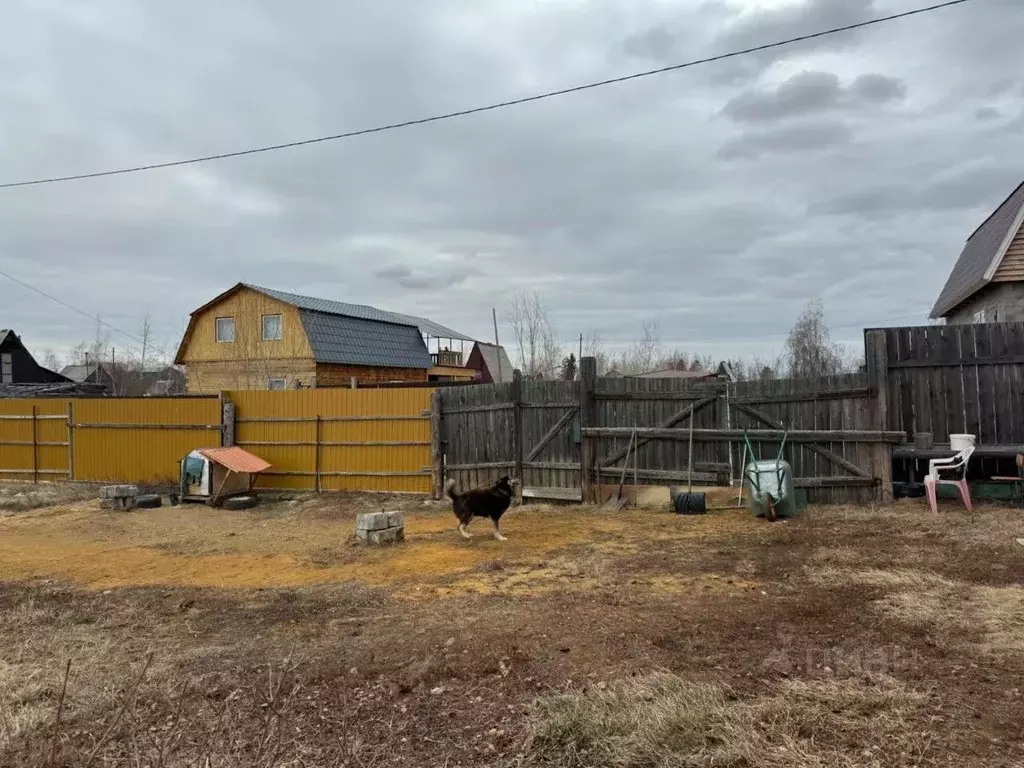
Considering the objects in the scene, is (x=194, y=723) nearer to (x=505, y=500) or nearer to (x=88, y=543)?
(x=505, y=500)

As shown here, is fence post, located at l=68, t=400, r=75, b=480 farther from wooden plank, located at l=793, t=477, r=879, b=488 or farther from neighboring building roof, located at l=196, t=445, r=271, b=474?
wooden plank, located at l=793, t=477, r=879, b=488

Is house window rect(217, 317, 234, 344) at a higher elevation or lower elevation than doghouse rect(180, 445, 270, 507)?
higher

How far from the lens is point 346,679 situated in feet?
14.0

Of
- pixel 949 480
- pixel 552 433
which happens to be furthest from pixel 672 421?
pixel 949 480

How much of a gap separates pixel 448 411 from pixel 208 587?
20.9 feet

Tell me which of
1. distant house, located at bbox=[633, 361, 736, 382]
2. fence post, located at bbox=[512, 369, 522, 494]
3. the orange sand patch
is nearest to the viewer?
the orange sand patch

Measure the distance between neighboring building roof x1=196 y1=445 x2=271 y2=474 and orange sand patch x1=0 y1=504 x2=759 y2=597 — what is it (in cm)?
103

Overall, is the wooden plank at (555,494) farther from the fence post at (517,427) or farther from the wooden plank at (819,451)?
the wooden plank at (819,451)

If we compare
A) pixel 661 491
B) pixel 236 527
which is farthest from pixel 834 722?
pixel 236 527

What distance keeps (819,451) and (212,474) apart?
10.6m

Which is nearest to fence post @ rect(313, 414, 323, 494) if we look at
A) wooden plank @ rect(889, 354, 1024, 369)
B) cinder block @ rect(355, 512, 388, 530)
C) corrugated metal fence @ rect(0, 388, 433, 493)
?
corrugated metal fence @ rect(0, 388, 433, 493)

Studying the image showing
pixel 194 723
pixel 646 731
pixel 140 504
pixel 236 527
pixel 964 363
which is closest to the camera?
pixel 646 731

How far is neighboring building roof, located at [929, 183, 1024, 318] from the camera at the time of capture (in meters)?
13.1

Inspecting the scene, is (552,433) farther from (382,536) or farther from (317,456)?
(317,456)
